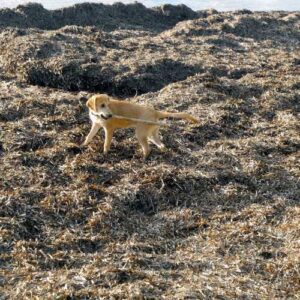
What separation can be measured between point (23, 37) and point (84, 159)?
5.97m

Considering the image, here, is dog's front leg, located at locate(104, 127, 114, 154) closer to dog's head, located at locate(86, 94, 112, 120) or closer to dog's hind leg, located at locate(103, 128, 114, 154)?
dog's hind leg, located at locate(103, 128, 114, 154)

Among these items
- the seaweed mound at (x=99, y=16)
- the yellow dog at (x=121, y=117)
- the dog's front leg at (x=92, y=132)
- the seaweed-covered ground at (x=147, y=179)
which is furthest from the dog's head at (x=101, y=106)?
the seaweed mound at (x=99, y=16)

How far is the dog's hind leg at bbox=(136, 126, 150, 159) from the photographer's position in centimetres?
743

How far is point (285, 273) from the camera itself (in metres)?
5.29

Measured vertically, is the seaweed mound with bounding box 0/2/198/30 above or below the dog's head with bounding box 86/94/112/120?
above

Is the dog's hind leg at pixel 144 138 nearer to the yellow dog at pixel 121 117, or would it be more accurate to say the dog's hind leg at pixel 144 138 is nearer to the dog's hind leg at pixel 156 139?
the yellow dog at pixel 121 117

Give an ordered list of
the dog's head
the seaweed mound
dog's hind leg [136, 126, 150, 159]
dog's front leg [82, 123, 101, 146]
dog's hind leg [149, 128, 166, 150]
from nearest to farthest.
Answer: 1. the dog's head
2. dog's hind leg [136, 126, 150, 159]
3. dog's front leg [82, 123, 101, 146]
4. dog's hind leg [149, 128, 166, 150]
5. the seaweed mound

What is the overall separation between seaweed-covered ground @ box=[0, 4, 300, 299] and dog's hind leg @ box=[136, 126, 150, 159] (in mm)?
154

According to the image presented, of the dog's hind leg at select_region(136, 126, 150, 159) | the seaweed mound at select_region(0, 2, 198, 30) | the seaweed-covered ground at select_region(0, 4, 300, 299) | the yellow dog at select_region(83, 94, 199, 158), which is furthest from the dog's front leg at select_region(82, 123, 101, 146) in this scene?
the seaweed mound at select_region(0, 2, 198, 30)

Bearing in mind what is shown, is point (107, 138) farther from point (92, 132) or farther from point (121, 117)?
point (121, 117)

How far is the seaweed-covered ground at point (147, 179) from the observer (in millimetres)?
5168

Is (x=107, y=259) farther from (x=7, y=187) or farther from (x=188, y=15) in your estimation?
(x=188, y=15)

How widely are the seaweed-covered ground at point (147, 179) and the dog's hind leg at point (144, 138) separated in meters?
0.15

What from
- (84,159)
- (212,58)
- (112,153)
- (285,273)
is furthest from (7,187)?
(212,58)
